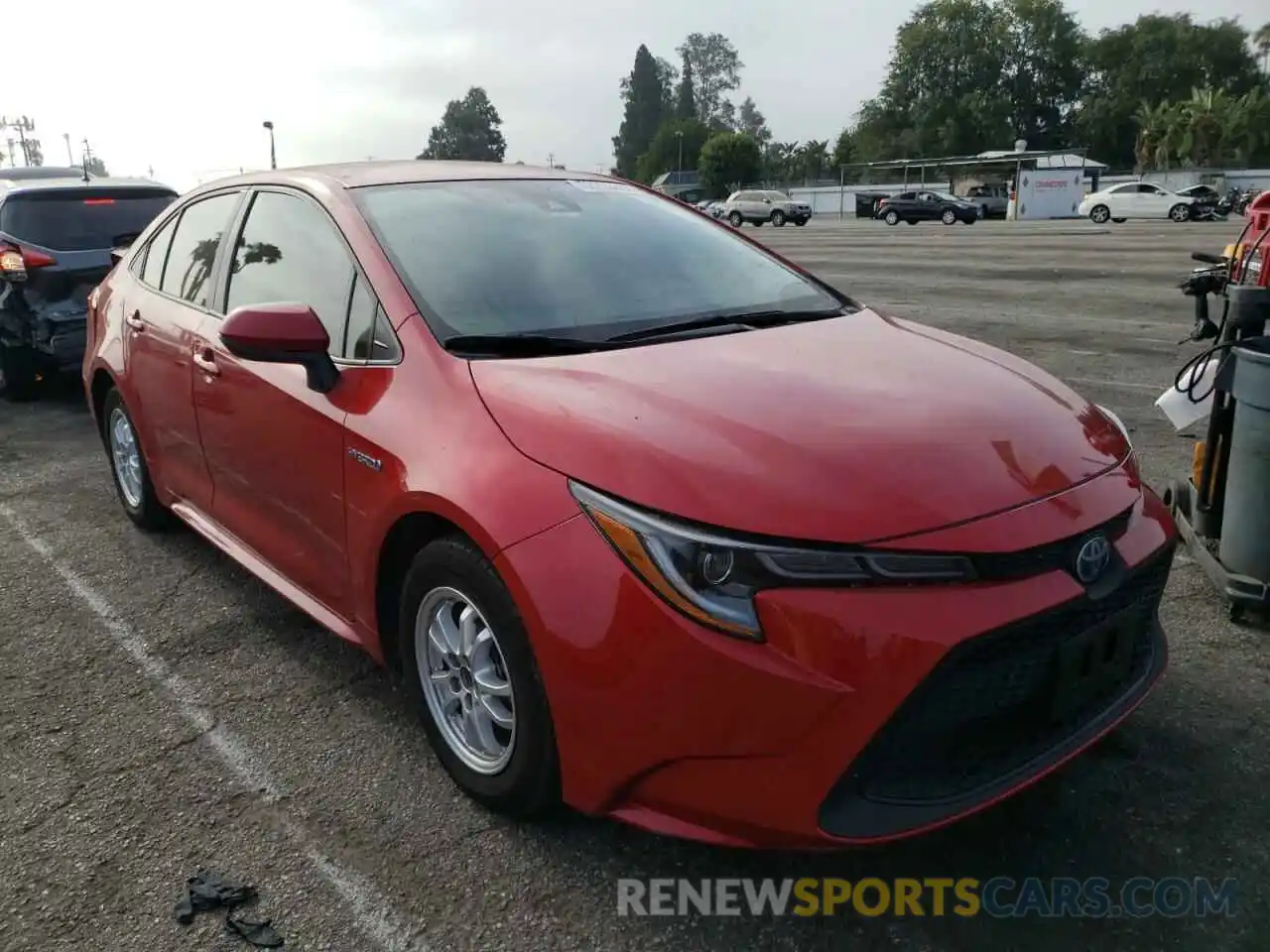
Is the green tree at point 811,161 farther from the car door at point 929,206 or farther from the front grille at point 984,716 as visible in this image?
the front grille at point 984,716

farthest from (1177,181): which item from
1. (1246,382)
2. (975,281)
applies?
(1246,382)

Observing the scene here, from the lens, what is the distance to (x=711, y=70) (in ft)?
462

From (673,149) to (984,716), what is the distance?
117 metres

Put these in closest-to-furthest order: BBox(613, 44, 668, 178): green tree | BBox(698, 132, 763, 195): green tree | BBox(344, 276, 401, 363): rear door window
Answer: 1. BBox(344, 276, 401, 363): rear door window
2. BBox(698, 132, 763, 195): green tree
3. BBox(613, 44, 668, 178): green tree

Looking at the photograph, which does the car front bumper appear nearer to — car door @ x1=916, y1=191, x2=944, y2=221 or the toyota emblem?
the toyota emblem

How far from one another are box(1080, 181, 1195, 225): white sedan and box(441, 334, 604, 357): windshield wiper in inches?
1657

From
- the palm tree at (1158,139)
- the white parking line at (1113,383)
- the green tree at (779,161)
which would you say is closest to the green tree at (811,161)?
the green tree at (779,161)

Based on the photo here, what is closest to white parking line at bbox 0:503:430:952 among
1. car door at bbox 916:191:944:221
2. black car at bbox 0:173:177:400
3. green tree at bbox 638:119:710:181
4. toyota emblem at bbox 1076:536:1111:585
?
toyota emblem at bbox 1076:536:1111:585

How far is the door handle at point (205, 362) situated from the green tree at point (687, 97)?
139 metres

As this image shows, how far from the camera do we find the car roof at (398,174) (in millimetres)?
3441

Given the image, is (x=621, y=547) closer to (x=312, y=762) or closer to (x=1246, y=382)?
(x=312, y=762)

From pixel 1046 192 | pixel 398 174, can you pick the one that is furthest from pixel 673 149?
pixel 398 174

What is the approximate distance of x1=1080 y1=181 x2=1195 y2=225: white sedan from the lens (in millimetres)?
39688

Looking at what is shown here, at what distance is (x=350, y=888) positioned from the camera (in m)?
2.40
